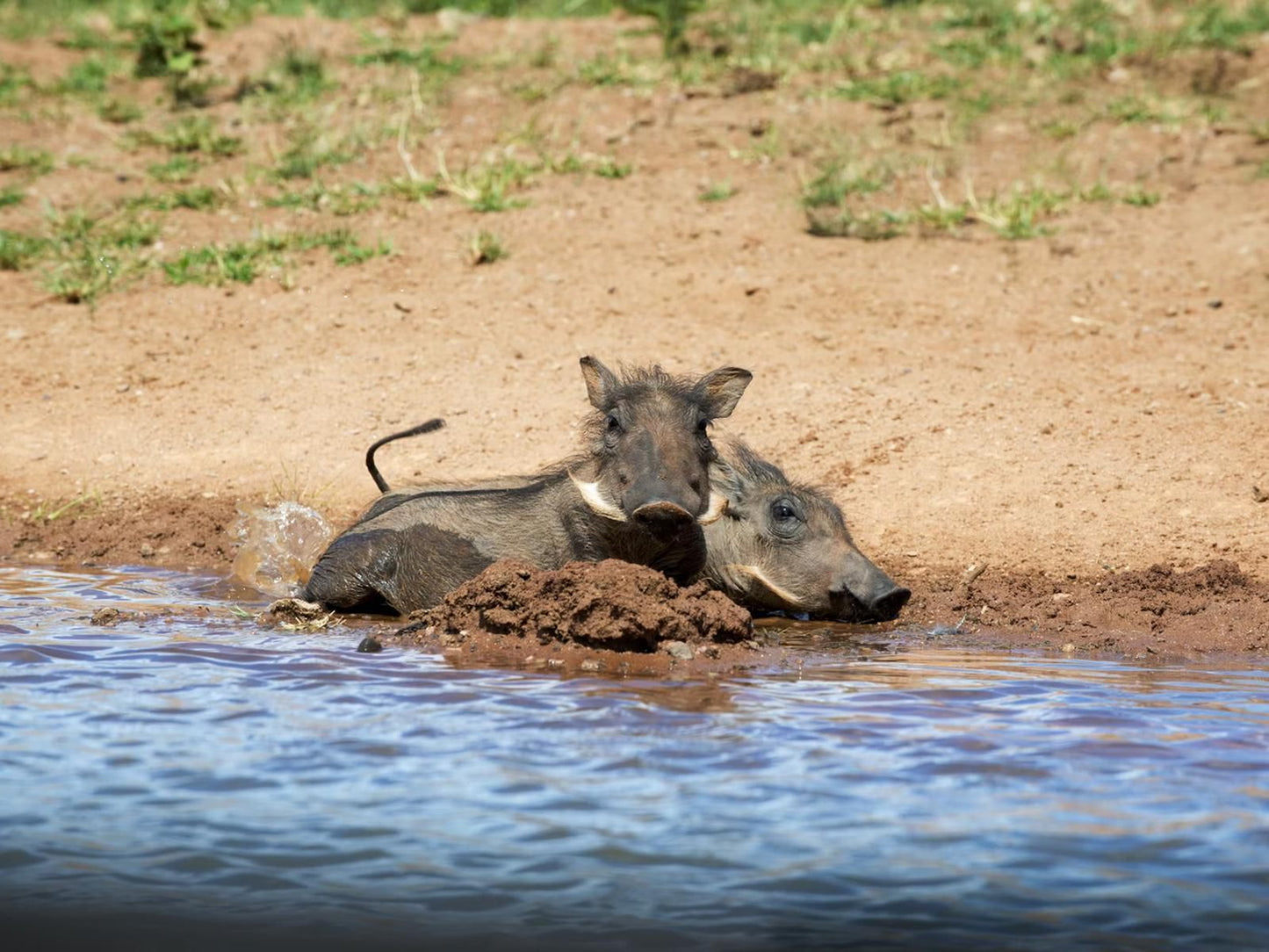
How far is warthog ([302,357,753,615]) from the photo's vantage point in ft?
19.4

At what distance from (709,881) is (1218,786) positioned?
133 cm

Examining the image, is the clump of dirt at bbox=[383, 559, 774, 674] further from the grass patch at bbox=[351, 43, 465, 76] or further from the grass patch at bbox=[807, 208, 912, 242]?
the grass patch at bbox=[351, 43, 465, 76]

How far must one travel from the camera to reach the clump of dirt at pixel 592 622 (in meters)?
5.41

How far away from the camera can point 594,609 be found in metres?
5.48

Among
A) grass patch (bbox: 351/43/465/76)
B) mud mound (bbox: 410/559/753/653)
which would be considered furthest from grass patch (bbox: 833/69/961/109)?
mud mound (bbox: 410/559/753/653)

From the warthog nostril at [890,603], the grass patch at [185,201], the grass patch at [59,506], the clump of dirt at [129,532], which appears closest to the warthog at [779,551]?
the warthog nostril at [890,603]

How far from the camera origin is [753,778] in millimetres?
3846

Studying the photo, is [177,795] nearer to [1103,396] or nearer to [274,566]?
[274,566]

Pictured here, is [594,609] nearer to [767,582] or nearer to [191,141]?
[767,582]

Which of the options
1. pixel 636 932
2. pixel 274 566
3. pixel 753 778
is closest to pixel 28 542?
pixel 274 566

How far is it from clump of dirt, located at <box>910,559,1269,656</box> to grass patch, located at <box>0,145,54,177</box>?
7237mm

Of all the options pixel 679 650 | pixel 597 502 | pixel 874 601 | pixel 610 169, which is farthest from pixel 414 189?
pixel 679 650

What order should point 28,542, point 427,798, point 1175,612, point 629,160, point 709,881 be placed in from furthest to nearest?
point 629,160, point 28,542, point 1175,612, point 427,798, point 709,881

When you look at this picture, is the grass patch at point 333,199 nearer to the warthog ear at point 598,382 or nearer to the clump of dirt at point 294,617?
the warthog ear at point 598,382
